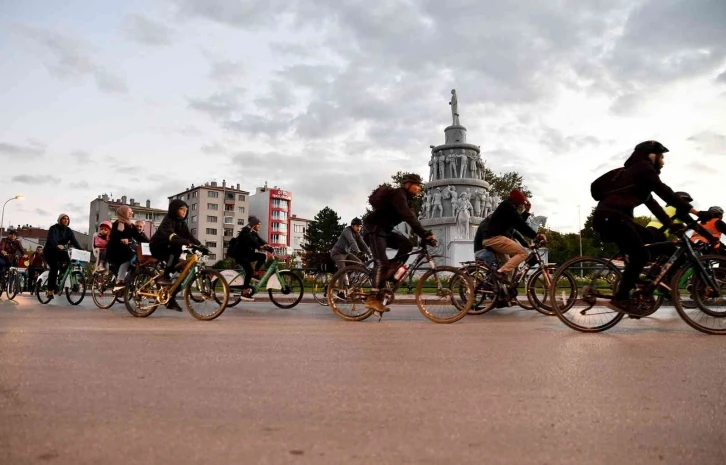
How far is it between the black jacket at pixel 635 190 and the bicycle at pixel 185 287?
5.31 m

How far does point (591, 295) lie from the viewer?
7.22m

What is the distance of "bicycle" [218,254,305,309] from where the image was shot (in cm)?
1220

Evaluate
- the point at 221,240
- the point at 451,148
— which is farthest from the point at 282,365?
the point at 221,240

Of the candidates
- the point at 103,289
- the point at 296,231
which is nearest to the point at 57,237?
the point at 103,289

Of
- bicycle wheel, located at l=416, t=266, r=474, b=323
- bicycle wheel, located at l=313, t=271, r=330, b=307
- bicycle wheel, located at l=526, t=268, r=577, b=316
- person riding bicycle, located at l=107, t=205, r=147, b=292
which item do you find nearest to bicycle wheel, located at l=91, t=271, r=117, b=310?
person riding bicycle, located at l=107, t=205, r=147, b=292

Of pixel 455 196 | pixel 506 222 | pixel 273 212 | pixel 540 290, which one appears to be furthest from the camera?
pixel 273 212

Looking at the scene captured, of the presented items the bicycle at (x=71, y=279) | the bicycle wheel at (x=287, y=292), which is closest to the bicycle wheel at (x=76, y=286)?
the bicycle at (x=71, y=279)

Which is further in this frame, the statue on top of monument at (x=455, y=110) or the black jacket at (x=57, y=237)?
the statue on top of monument at (x=455, y=110)

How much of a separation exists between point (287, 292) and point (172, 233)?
3082 millimetres

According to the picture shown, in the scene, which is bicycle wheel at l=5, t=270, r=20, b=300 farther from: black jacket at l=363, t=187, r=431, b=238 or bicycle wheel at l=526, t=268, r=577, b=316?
bicycle wheel at l=526, t=268, r=577, b=316

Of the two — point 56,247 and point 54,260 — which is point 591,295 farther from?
point 54,260

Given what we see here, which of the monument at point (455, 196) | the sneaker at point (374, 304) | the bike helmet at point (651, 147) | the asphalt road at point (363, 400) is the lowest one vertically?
the asphalt road at point (363, 400)

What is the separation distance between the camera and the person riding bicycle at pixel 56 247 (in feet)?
46.5

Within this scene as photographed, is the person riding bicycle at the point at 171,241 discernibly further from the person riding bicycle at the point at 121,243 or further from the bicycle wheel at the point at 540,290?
the bicycle wheel at the point at 540,290
